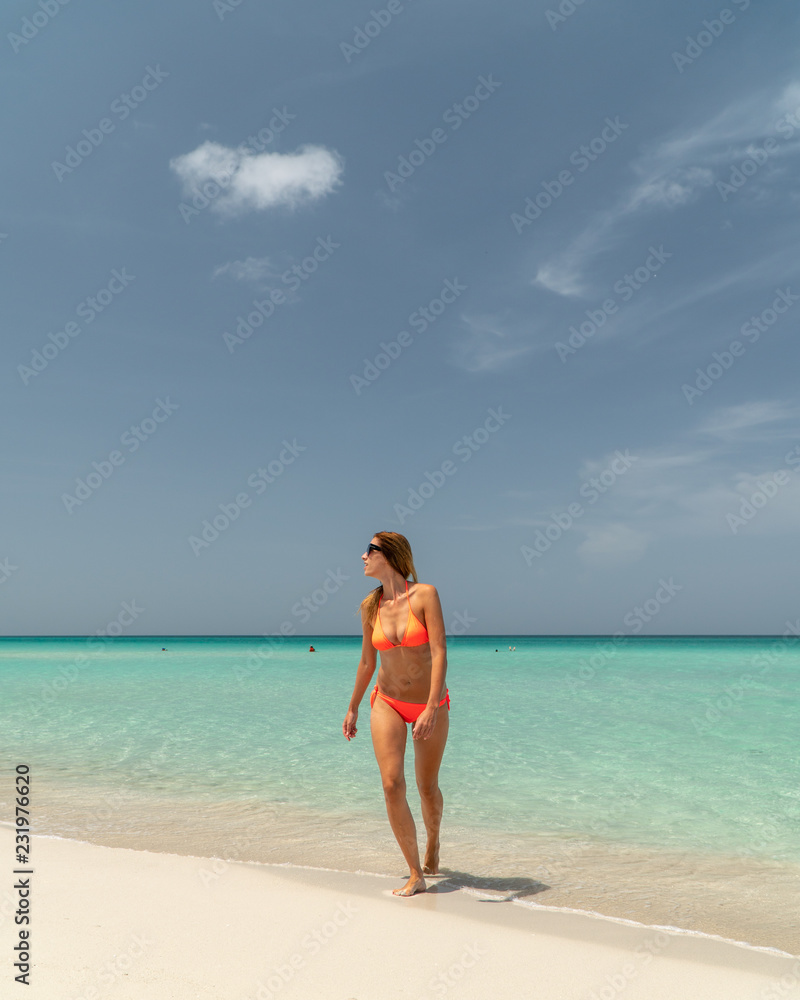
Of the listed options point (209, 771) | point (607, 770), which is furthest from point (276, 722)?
point (607, 770)

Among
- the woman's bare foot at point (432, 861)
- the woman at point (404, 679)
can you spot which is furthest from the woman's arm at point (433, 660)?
the woman's bare foot at point (432, 861)

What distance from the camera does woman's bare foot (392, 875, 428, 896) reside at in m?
4.06

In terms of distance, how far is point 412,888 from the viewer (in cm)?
406

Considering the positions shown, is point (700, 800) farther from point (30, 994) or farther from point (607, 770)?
point (30, 994)

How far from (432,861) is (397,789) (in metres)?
0.90

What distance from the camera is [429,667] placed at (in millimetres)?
4188

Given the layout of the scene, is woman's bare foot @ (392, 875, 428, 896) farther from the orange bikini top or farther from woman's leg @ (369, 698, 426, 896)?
the orange bikini top

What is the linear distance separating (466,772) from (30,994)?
622 cm

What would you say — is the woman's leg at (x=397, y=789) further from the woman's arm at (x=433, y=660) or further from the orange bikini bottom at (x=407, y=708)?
the woman's arm at (x=433, y=660)

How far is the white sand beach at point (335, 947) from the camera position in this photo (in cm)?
289

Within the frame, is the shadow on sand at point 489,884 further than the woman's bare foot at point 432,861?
No

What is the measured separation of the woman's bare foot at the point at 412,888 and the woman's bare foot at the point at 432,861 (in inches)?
16.3

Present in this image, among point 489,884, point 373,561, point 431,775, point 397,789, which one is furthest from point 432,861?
point 373,561

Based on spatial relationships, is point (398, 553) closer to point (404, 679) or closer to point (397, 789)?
point (404, 679)
